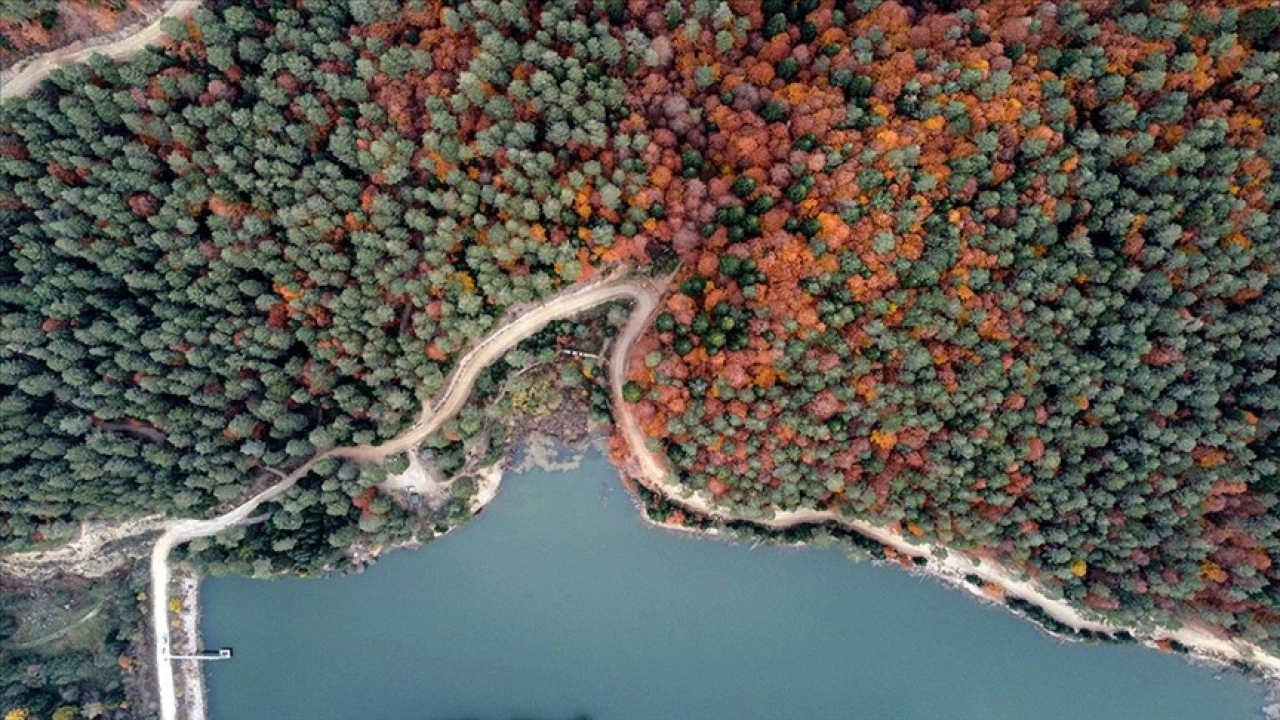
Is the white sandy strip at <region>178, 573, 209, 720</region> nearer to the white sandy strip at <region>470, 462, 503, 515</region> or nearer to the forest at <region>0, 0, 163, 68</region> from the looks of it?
the white sandy strip at <region>470, 462, 503, 515</region>

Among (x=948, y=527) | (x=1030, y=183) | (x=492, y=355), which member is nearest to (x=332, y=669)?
(x=492, y=355)

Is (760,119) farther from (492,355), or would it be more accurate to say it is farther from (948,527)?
(948,527)

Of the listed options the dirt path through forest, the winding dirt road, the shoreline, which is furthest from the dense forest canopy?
the shoreline

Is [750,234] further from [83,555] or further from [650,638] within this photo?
[83,555]

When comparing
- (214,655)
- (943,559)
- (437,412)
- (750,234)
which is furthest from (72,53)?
(943,559)

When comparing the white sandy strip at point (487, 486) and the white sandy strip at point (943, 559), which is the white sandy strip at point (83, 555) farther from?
the white sandy strip at point (943, 559)

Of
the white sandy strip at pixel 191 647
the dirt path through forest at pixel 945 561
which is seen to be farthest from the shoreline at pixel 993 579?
the white sandy strip at pixel 191 647
